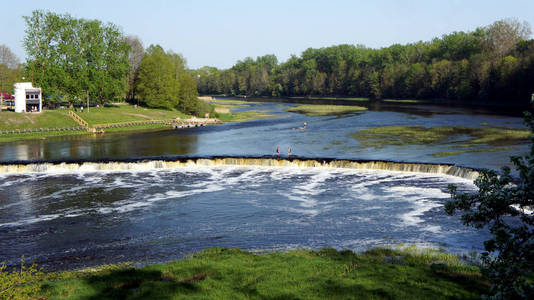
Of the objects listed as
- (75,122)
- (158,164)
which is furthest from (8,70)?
(158,164)

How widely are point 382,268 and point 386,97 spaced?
16542cm

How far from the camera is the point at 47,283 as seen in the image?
17.2m

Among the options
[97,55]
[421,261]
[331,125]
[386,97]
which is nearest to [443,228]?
[421,261]

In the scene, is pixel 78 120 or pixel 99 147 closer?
pixel 99 147

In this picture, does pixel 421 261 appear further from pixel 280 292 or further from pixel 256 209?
pixel 256 209

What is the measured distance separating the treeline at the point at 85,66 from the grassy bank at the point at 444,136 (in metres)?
49.6

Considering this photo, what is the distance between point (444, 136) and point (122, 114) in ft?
209

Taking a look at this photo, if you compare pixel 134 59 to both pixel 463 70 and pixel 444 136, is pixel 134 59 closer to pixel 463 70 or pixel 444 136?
pixel 444 136

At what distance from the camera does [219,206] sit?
110 feet

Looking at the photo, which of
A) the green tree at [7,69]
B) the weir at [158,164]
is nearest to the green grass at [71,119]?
the weir at [158,164]

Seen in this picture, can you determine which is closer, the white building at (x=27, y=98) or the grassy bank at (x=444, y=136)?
the grassy bank at (x=444, y=136)

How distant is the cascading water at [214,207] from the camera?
973 inches

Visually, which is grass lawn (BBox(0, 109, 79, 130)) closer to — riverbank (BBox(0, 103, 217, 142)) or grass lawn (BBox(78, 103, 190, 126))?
riverbank (BBox(0, 103, 217, 142))

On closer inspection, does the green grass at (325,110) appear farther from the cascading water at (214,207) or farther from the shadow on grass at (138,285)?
the shadow on grass at (138,285)
